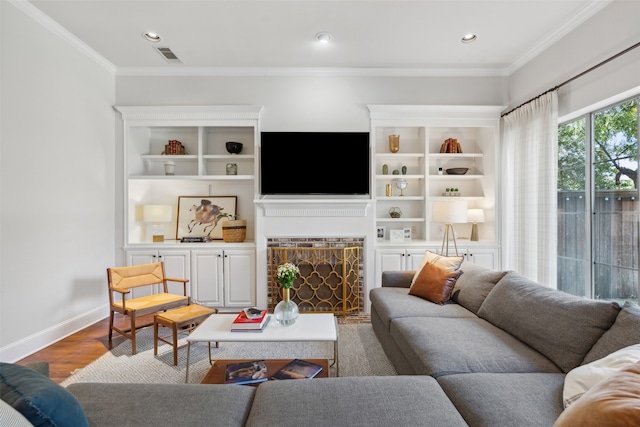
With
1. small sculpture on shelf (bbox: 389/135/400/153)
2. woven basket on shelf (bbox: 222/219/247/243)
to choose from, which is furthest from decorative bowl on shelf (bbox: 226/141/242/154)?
small sculpture on shelf (bbox: 389/135/400/153)

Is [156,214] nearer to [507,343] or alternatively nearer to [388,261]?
[388,261]

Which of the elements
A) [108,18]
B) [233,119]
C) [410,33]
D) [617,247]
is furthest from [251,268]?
[617,247]

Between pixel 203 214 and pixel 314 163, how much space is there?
167 cm

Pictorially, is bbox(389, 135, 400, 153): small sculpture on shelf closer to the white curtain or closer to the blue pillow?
the white curtain

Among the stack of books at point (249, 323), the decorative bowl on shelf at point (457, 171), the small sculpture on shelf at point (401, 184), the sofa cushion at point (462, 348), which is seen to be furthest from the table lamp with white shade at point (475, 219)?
the stack of books at point (249, 323)

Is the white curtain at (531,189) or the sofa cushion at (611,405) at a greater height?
the white curtain at (531,189)

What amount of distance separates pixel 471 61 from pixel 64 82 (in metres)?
4.35

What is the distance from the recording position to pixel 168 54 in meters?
3.47

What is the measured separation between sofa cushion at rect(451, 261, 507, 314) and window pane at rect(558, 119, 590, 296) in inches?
43.1

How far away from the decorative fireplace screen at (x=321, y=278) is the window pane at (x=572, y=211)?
6.84ft

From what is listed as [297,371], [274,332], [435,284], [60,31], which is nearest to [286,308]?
[274,332]

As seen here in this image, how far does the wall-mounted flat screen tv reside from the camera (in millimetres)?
3756

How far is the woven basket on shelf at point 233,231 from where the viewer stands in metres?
3.87

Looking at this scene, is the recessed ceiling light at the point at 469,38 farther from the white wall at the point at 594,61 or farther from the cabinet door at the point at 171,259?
the cabinet door at the point at 171,259
